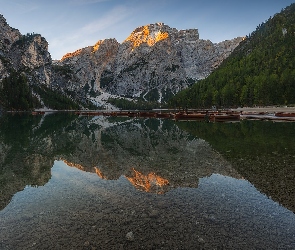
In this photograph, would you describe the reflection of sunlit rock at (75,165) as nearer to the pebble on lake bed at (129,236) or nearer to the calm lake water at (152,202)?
the calm lake water at (152,202)

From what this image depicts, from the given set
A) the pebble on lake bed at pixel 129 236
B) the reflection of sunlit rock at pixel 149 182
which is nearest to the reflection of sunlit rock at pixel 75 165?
the reflection of sunlit rock at pixel 149 182

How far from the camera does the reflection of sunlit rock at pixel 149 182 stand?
626 inches

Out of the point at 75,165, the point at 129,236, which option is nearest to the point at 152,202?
the point at 129,236

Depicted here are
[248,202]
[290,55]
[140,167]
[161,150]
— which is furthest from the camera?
[290,55]

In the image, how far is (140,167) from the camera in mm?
22047

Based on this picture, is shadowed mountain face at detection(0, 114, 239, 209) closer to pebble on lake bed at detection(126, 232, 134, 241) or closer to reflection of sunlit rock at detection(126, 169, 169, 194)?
reflection of sunlit rock at detection(126, 169, 169, 194)

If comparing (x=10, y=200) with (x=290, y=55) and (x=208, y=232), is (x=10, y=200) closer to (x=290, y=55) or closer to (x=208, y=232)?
(x=208, y=232)

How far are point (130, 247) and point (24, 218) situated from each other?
5.99 meters

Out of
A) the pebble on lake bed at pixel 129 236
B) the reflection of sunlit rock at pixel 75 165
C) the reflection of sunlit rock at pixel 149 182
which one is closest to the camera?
the pebble on lake bed at pixel 129 236

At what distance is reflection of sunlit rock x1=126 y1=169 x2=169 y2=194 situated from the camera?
15906mm

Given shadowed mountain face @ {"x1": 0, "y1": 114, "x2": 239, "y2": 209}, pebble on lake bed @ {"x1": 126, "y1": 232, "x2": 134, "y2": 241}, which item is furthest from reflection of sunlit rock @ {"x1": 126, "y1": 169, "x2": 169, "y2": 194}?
pebble on lake bed @ {"x1": 126, "y1": 232, "x2": 134, "y2": 241}

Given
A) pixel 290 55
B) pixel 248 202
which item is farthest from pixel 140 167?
pixel 290 55

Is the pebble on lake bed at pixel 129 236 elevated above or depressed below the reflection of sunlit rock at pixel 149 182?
above

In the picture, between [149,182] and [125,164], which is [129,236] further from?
[125,164]
